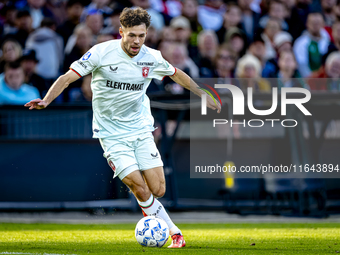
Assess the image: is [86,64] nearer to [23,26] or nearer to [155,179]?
[155,179]

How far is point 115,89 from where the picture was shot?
6453 mm

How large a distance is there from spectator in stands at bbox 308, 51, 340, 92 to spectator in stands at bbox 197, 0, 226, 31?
9.65 ft

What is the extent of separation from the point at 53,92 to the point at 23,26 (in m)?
5.87

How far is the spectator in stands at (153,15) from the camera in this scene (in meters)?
12.2

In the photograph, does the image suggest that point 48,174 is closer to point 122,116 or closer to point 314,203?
point 122,116

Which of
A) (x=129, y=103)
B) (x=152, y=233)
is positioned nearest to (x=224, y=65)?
(x=129, y=103)

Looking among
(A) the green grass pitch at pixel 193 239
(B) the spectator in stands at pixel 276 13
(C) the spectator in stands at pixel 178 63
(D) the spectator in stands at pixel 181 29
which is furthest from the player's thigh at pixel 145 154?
(B) the spectator in stands at pixel 276 13

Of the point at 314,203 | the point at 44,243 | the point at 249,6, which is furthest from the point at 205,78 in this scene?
the point at 44,243

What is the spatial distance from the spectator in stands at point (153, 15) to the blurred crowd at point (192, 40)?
0.02 metres

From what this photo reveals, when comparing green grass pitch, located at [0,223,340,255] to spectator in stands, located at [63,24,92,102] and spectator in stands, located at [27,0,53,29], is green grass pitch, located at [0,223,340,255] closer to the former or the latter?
spectator in stands, located at [63,24,92,102]

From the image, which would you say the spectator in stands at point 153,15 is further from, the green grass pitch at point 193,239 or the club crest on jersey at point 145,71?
the club crest on jersey at point 145,71

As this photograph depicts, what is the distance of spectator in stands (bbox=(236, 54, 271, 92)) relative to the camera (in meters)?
10.3

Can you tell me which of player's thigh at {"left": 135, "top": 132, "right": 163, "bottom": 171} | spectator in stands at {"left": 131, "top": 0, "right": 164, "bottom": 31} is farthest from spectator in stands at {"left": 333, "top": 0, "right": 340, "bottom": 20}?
player's thigh at {"left": 135, "top": 132, "right": 163, "bottom": 171}

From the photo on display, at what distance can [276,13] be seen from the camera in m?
13.7
